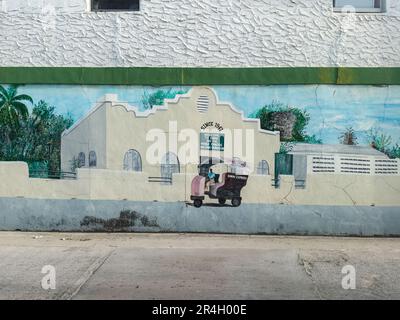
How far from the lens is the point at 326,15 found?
9078 mm

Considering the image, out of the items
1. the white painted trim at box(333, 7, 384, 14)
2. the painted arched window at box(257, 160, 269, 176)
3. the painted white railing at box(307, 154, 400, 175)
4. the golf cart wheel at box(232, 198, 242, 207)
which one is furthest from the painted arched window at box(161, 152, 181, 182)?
the white painted trim at box(333, 7, 384, 14)

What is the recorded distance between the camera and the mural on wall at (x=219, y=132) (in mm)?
9078

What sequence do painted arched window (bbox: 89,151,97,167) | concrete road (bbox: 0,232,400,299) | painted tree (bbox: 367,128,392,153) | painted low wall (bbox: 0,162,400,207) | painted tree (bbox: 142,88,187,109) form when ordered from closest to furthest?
concrete road (bbox: 0,232,400,299) → painted tree (bbox: 367,128,392,153) → painted low wall (bbox: 0,162,400,207) → painted tree (bbox: 142,88,187,109) → painted arched window (bbox: 89,151,97,167)

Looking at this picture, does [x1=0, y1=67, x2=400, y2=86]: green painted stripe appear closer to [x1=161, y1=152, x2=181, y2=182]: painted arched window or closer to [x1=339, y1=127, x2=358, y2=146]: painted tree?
[x1=339, y1=127, x2=358, y2=146]: painted tree

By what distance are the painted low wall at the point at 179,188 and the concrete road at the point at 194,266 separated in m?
0.62

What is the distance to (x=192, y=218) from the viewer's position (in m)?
9.27

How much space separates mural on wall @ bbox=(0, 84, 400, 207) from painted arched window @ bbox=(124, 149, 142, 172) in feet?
0.05

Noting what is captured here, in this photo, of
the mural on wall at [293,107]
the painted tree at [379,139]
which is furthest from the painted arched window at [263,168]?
the painted tree at [379,139]

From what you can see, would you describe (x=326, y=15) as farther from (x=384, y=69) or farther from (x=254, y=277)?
(x=254, y=277)

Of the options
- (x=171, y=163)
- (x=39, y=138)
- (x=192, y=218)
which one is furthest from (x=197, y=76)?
(x=39, y=138)

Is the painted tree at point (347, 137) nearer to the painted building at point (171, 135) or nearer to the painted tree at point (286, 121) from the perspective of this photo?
the painted tree at point (286, 121)

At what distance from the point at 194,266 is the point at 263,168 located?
8.36 feet

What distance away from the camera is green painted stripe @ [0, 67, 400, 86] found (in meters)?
9.05
